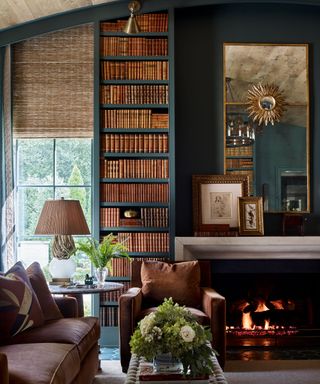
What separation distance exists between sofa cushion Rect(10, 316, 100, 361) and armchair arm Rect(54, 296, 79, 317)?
0.20m

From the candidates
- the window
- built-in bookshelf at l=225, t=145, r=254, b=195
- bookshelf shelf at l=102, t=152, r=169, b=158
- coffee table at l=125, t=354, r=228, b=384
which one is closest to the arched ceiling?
the window

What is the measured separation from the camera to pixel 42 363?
319cm

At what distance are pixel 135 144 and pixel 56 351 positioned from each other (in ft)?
9.22

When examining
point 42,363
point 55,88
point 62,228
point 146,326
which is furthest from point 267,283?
point 42,363

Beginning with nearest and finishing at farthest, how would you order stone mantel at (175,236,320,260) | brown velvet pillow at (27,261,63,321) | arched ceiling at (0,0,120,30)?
brown velvet pillow at (27,261,63,321), arched ceiling at (0,0,120,30), stone mantel at (175,236,320,260)

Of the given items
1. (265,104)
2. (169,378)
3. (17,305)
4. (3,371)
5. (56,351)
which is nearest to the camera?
(3,371)

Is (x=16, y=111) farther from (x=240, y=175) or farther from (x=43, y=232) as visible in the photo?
(x=240, y=175)

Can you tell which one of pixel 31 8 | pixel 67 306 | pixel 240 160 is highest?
pixel 31 8

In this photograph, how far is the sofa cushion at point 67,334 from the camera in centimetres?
379

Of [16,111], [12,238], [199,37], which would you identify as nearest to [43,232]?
[12,238]

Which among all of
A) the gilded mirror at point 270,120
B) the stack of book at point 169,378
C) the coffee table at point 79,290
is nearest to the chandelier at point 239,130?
the gilded mirror at point 270,120

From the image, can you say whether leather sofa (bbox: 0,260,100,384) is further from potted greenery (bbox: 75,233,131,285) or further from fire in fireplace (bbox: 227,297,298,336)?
fire in fireplace (bbox: 227,297,298,336)

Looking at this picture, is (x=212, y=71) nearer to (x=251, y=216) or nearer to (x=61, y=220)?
(x=251, y=216)

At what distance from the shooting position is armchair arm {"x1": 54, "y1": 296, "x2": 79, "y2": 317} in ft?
15.1
